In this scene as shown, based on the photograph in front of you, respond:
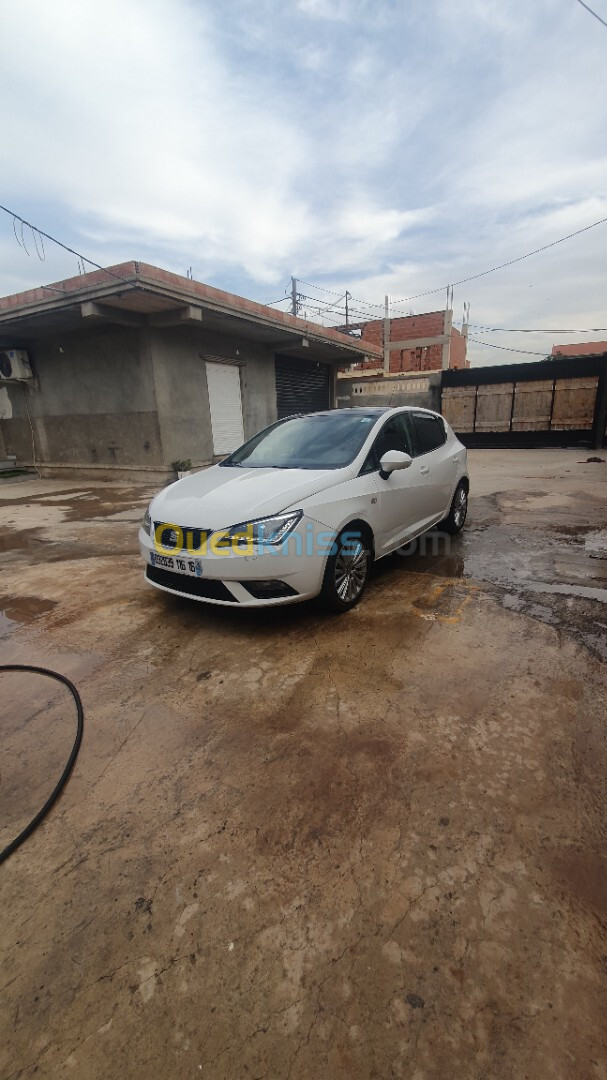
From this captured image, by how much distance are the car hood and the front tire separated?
1.43 feet

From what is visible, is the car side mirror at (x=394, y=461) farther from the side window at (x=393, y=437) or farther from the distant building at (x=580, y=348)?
the distant building at (x=580, y=348)

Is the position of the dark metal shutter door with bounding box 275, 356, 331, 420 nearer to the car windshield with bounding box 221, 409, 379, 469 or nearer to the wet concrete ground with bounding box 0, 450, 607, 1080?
the car windshield with bounding box 221, 409, 379, 469

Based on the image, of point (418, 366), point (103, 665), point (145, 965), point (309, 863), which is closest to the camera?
point (145, 965)

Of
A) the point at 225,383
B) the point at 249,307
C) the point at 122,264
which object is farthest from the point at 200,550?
the point at 225,383

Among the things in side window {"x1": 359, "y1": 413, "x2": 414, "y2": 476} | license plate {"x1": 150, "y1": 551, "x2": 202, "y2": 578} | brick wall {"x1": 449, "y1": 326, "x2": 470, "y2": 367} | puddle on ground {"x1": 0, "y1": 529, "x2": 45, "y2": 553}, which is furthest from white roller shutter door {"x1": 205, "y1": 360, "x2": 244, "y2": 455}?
brick wall {"x1": 449, "y1": 326, "x2": 470, "y2": 367}

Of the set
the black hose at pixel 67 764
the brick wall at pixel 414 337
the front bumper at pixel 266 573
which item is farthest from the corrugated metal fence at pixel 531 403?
the black hose at pixel 67 764

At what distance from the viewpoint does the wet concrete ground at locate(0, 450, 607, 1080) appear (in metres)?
1.20

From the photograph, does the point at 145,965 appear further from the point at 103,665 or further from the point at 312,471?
Answer: the point at 312,471

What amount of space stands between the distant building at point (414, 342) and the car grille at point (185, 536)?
24.6 metres

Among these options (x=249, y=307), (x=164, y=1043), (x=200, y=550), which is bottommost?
(x=164, y=1043)

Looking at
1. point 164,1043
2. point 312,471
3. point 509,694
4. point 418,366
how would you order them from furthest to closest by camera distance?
point 418,366, point 312,471, point 509,694, point 164,1043

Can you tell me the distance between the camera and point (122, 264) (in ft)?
25.1

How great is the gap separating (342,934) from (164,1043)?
523 millimetres

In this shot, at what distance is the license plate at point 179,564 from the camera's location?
3.09 m
